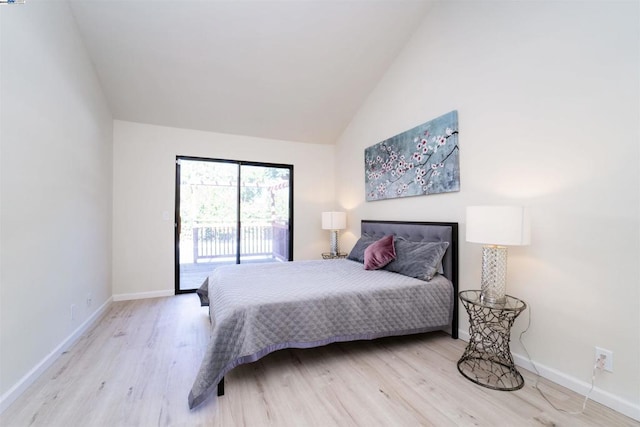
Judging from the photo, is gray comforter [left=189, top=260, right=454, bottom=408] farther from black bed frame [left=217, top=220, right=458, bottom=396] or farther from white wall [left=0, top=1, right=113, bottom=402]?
white wall [left=0, top=1, right=113, bottom=402]

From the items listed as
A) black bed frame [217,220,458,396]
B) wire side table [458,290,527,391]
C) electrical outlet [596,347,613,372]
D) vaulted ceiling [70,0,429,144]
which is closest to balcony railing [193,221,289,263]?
vaulted ceiling [70,0,429,144]

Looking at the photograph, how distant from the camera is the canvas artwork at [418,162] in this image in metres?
2.57

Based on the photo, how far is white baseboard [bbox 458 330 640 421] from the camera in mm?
1489

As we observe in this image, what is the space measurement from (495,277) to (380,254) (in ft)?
3.50

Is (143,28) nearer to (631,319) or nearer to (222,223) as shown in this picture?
(222,223)

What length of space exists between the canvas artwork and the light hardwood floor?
1.50 metres

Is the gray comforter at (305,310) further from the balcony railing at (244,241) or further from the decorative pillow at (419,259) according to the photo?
the balcony railing at (244,241)

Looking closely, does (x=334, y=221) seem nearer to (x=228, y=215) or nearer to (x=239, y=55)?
(x=228, y=215)

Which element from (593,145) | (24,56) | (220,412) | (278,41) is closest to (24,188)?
(24,56)

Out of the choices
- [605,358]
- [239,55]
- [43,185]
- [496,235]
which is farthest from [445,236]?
[43,185]

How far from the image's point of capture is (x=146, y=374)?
1.88 m

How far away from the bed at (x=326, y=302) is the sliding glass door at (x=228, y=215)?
131cm

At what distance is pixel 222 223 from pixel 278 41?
8.56 feet

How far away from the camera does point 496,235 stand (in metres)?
1.79
